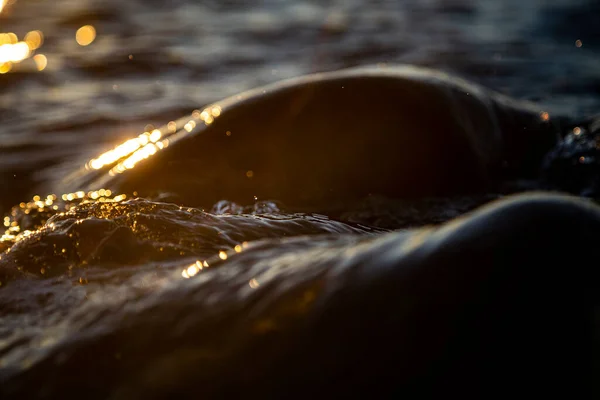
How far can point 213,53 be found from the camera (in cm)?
631

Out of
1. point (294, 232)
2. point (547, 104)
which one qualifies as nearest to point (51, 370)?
point (294, 232)

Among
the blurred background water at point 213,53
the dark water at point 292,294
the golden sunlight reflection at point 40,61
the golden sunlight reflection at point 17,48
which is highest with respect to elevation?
the dark water at point 292,294

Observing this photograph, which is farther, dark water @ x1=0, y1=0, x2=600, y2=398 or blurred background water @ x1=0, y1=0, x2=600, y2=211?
blurred background water @ x1=0, y1=0, x2=600, y2=211

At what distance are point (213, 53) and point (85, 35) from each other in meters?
1.60

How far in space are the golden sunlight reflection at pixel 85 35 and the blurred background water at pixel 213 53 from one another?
2cm

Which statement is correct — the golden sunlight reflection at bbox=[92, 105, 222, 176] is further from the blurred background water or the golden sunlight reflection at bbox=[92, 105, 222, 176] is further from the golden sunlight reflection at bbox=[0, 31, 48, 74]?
the golden sunlight reflection at bbox=[0, 31, 48, 74]

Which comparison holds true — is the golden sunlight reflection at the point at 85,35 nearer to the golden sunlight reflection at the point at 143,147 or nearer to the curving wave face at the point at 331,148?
the golden sunlight reflection at the point at 143,147

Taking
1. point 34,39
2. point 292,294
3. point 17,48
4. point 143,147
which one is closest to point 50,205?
point 143,147

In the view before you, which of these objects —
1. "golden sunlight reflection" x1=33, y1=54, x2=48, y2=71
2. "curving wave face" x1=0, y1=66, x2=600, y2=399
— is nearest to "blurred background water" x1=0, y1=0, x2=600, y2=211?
"golden sunlight reflection" x1=33, y1=54, x2=48, y2=71

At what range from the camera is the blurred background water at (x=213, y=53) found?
4.52 metres

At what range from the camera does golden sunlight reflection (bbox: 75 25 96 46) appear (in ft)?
22.6

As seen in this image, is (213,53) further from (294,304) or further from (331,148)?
(294,304)

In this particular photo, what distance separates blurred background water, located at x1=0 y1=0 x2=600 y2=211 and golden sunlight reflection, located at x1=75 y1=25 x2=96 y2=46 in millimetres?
24

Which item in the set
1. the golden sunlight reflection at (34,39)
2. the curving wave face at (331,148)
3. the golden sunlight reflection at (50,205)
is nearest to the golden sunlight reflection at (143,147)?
the curving wave face at (331,148)
